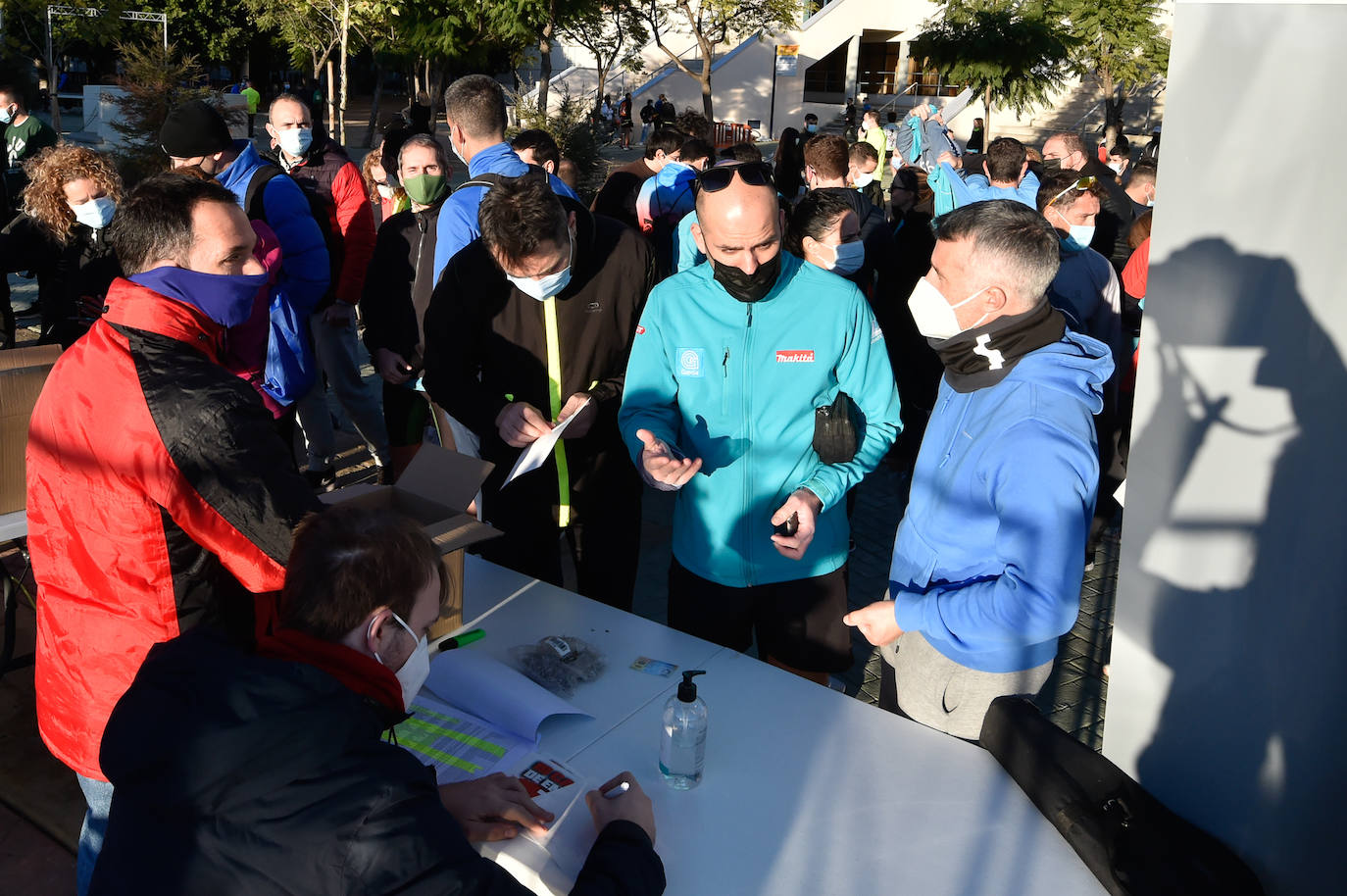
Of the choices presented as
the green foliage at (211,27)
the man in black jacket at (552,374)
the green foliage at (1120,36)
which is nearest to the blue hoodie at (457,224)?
the man in black jacket at (552,374)

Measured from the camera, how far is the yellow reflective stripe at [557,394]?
3.36 metres

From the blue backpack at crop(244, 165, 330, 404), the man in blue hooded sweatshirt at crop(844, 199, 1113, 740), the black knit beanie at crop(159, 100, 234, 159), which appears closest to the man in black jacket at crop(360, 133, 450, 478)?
the blue backpack at crop(244, 165, 330, 404)

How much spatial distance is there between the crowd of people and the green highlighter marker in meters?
0.45

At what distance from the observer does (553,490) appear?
11.5ft

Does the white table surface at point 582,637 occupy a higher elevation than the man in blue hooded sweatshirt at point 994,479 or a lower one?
lower

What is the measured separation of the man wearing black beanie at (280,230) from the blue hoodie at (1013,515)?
3.23 meters

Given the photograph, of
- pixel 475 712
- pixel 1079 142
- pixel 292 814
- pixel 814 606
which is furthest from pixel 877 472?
pixel 292 814

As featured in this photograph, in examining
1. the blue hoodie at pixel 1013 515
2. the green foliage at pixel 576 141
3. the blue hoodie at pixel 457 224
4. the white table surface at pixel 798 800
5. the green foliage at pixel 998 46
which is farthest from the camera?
the green foliage at pixel 998 46

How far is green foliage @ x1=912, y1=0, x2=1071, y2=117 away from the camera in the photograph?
3183cm

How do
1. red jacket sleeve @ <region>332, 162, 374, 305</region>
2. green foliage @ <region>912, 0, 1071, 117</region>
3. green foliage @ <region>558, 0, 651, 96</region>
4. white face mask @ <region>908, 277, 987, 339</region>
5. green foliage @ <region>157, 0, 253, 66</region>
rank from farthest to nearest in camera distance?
green foliage @ <region>157, 0, 253, 66</region>
green foliage @ <region>912, 0, 1071, 117</region>
green foliage @ <region>558, 0, 651, 96</region>
red jacket sleeve @ <region>332, 162, 374, 305</region>
white face mask @ <region>908, 277, 987, 339</region>

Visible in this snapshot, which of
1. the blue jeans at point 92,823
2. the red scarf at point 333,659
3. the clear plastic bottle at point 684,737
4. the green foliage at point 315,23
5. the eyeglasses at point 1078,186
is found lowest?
the blue jeans at point 92,823

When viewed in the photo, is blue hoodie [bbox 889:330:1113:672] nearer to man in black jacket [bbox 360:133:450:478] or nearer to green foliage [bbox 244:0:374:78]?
man in black jacket [bbox 360:133:450:478]

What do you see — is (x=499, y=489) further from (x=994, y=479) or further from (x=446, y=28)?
(x=446, y=28)

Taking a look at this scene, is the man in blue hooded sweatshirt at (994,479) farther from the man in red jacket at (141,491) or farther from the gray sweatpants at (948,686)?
the man in red jacket at (141,491)
